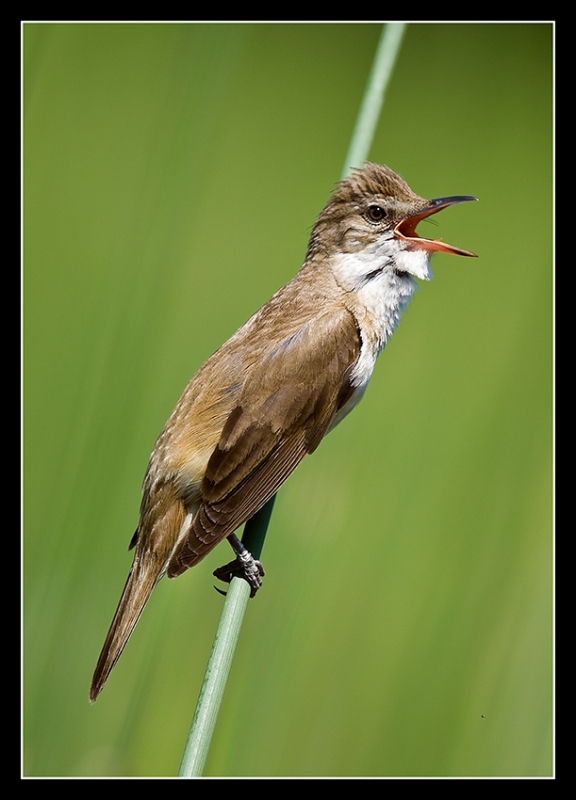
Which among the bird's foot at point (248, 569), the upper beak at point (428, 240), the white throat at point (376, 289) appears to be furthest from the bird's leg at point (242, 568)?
the upper beak at point (428, 240)

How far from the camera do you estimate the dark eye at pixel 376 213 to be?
265 cm

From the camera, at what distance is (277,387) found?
2.49 metres

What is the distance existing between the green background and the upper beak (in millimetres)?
420

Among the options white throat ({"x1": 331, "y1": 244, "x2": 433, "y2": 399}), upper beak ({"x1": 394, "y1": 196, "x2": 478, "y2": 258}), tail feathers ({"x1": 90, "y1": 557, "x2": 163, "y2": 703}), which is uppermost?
upper beak ({"x1": 394, "y1": 196, "x2": 478, "y2": 258})

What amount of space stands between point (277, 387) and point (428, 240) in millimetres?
689

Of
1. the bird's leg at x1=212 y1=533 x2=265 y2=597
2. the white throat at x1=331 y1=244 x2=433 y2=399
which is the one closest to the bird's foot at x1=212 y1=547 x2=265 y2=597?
the bird's leg at x1=212 y1=533 x2=265 y2=597

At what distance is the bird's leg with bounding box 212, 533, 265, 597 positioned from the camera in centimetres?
227

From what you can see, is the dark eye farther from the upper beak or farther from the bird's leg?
the bird's leg

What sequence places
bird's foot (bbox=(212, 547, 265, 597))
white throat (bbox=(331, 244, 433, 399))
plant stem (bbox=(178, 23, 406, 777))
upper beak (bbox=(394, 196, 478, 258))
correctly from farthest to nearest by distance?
white throat (bbox=(331, 244, 433, 399)) < upper beak (bbox=(394, 196, 478, 258)) < bird's foot (bbox=(212, 547, 265, 597)) < plant stem (bbox=(178, 23, 406, 777))

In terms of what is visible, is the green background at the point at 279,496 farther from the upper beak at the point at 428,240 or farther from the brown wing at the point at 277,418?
the upper beak at the point at 428,240

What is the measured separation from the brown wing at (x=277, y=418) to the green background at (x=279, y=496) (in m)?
0.11

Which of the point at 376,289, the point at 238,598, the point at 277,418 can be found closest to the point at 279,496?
the point at 277,418

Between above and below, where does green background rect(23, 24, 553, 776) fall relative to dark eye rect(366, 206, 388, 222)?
below

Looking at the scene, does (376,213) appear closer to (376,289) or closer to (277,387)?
(376,289)
